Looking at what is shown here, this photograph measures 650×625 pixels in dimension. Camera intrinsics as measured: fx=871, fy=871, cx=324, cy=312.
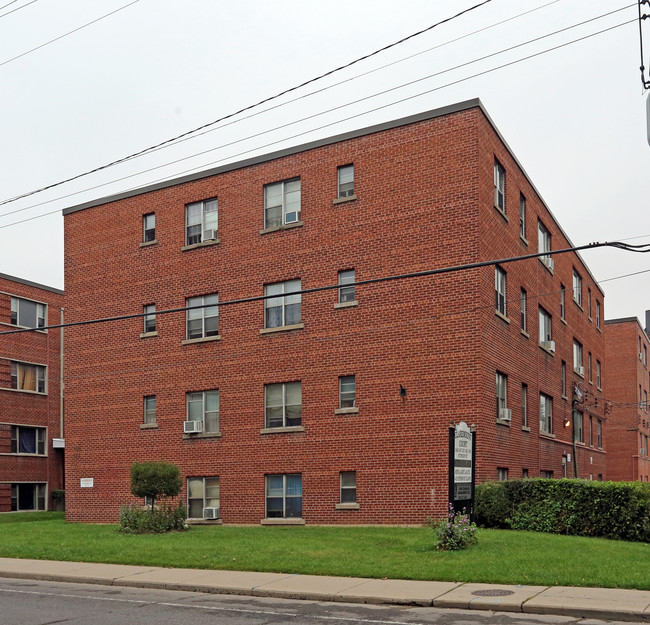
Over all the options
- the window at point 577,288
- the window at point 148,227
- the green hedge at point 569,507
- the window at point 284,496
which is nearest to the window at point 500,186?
the green hedge at point 569,507

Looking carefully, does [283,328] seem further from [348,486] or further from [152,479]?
[152,479]

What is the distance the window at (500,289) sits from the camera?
29156 millimetres

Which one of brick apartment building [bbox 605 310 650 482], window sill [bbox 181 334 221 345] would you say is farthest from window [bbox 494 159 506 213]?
brick apartment building [bbox 605 310 650 482]

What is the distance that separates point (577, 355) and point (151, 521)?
2622 centimetres

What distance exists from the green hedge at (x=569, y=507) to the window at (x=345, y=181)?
10799mm

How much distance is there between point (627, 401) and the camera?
6756 centimetres

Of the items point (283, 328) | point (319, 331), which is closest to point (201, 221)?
point (283, 328)

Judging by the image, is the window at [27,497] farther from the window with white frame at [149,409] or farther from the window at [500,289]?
the window at [500,289]

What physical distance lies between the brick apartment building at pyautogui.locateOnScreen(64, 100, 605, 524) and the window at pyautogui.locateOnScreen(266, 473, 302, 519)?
0.18 ft

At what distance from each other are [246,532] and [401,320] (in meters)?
8.09

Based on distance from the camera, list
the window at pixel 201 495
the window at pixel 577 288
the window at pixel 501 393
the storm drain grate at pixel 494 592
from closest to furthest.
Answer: the storm drain grate at pixel 494 592 < the window at pixel 501 393 < the window at pixel 201 495 < the window at pixel 577 288

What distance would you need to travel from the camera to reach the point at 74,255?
35.7 meters

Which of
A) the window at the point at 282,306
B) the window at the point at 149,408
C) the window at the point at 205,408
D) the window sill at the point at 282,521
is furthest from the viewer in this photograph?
the window at the point at 149,408

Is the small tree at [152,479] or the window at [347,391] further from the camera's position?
the window at [347,391]
